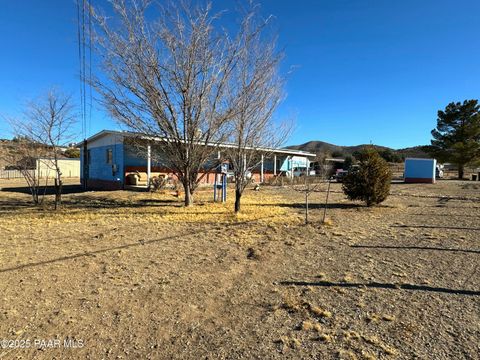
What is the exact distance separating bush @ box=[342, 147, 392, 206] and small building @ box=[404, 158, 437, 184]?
21.9 metres

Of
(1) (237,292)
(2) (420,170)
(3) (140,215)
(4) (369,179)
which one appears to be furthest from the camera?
(2) (420,170)

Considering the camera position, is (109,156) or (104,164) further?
(104,164)

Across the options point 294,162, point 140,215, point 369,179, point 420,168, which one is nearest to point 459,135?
point 420,168

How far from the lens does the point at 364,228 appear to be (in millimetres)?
Answer: 8336

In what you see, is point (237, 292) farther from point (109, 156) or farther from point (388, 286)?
point (109, 156)

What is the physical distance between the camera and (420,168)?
31531 mm

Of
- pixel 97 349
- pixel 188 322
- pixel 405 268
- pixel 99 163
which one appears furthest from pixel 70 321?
pixel 99 163

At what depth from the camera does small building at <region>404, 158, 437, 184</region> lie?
31.2 meters

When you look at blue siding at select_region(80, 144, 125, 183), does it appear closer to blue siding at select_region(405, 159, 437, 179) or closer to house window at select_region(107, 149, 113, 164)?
house window at select_region(107, 149, 113, 164)

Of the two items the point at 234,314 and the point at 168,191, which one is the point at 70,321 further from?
the point at 168,191

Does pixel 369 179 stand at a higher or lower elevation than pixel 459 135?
lower

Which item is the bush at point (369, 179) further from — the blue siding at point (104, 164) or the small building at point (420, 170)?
the small building at point (420, 170)

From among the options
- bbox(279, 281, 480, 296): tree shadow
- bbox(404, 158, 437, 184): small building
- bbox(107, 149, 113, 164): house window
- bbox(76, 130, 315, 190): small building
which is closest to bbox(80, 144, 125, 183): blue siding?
bbox(76, 130, 315, 190): small building

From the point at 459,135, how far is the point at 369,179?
1449 inches
